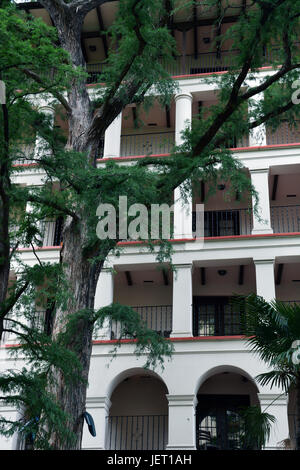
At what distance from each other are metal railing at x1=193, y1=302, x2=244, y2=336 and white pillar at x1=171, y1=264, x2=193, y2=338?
2.41 m

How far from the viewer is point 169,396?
18.4m

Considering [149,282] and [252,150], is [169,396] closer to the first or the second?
[149,282]

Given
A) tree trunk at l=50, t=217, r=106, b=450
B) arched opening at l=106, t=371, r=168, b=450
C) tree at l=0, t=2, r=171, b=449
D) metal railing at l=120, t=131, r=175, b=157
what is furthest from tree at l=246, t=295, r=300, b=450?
metal railing at l=120, t=131, r=175, b=157

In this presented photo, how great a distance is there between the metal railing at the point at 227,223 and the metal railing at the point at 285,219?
88cm

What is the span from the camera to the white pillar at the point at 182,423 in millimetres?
17672

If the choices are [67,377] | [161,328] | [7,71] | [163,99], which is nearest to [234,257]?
[161,328]

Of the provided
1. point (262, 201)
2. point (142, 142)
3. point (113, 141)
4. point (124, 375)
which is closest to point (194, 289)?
point (262, 201)

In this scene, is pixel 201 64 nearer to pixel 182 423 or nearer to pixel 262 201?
pixel 262 201

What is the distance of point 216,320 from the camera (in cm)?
2217

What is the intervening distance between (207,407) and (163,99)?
33.8 ft

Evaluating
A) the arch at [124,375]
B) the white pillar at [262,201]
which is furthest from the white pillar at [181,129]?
the arch at [124,375]

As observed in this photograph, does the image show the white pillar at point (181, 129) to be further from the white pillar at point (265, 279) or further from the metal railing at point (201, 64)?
the white pillar at point (265, 279)

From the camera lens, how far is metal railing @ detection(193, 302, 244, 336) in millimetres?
22062

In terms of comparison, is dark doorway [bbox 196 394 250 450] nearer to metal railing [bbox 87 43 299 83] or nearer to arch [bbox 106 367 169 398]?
arch [bbox 106 367 169 398]
